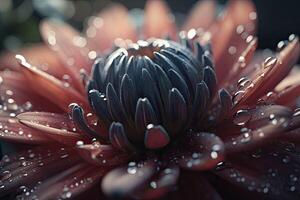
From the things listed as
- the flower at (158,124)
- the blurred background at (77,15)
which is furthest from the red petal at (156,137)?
the blurred background at (77,15)

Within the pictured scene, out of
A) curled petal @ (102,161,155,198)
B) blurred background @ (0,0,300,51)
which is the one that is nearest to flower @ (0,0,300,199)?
curled petal @ (102,161,155,198)

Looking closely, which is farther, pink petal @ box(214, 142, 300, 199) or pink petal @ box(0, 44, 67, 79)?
pink petal @ box(0, 44, 67, 79)

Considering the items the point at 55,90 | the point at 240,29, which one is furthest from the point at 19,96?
the point at 240,29

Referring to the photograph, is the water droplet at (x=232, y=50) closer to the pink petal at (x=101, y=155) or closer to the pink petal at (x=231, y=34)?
the pink petal at (x=231, y=34)

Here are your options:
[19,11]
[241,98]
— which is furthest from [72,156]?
[19,11]

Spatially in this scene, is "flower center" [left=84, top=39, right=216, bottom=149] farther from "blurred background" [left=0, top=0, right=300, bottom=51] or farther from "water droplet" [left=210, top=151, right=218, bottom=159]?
"blurred background" [left=0, top=0, right=300, bottom=51]

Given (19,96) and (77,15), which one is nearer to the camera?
(19,96)

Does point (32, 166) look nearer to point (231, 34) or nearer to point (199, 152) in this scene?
point (199, 152)
